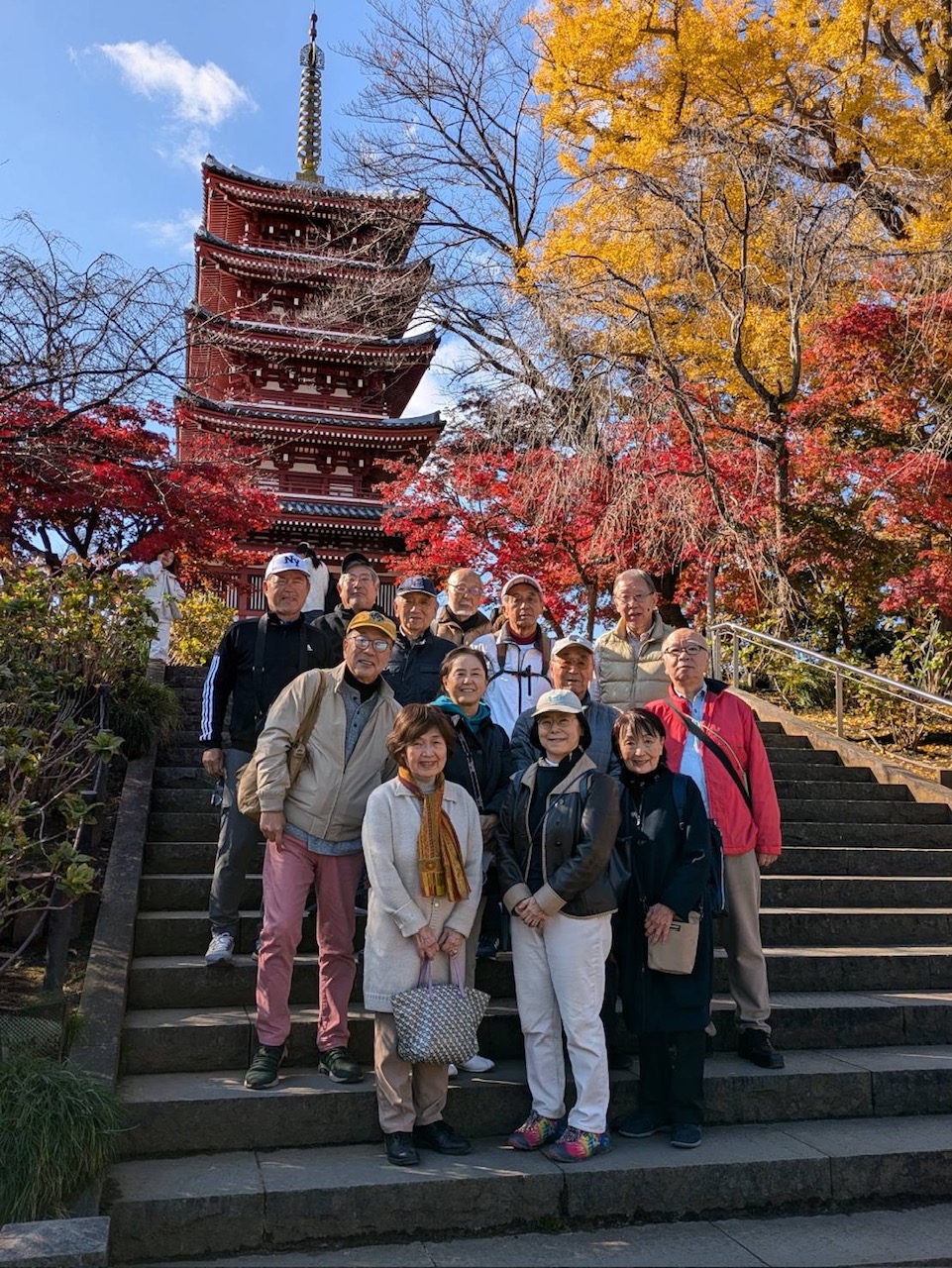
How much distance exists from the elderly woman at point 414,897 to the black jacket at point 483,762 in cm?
35

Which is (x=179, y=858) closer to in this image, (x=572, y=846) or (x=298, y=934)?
(x=298, y=934)

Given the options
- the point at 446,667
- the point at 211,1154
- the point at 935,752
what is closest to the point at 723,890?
the point at 446,667

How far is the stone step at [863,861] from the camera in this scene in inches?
244

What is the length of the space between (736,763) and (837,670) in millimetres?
4905

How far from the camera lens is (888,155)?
10.8 m

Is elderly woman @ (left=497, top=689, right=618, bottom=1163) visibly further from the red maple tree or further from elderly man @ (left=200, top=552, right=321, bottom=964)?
the red maple tree

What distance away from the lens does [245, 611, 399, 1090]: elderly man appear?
3.68 meters

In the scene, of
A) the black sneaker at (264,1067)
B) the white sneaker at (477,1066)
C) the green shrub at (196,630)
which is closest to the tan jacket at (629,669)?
the white sneaker at (477,1066)

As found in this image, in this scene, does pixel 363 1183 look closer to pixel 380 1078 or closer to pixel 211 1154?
pixel 380 1078

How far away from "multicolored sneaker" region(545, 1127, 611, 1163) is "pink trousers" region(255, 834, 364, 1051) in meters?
0.91

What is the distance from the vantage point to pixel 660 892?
369 cm

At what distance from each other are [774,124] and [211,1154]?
10250mm

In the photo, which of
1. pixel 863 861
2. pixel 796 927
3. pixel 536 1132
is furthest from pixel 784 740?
pixel 536 1132

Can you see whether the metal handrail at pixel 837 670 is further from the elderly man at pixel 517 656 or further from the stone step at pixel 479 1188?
the stone step at pixel 479 1188
